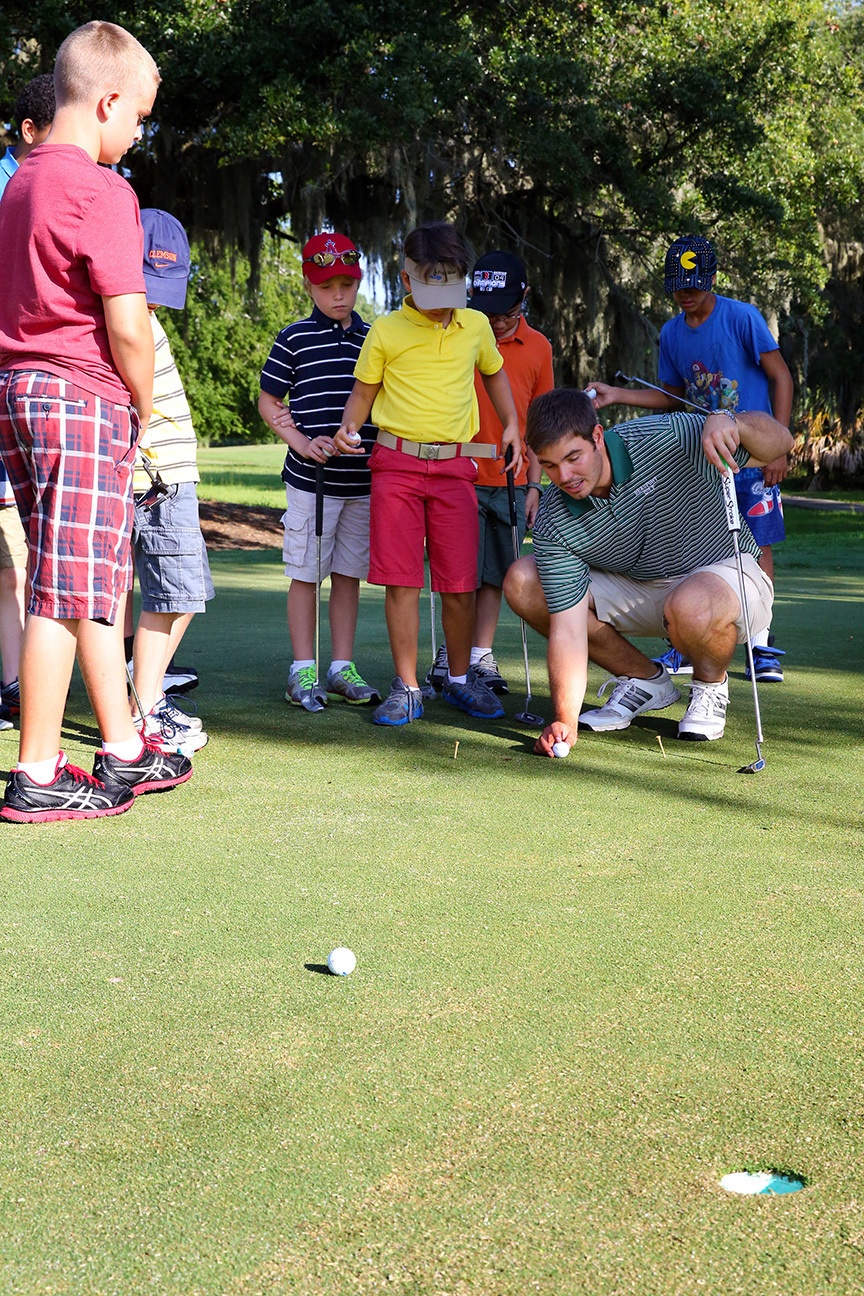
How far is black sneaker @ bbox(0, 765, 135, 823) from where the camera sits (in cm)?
354

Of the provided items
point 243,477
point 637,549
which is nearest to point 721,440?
point 637,549

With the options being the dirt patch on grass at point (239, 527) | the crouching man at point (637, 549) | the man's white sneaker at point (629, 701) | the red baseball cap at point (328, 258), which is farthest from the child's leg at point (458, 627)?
the dirt patch on grass at point (239, 527)

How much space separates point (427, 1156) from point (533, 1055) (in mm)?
364

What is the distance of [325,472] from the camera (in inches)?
213

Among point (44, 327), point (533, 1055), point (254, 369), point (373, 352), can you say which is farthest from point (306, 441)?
point (254, 369)

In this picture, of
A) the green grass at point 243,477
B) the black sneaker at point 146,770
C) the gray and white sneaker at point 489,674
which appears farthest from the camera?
the green grass at point 243,477

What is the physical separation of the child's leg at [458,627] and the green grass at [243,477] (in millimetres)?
12122

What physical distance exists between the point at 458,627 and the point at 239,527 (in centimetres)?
1280

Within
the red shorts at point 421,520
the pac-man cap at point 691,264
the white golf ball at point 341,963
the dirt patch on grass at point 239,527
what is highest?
the pac-man cap at point 691,264

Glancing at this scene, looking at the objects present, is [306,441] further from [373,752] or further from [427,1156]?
[427,1156]

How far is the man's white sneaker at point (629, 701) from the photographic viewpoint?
486 cm

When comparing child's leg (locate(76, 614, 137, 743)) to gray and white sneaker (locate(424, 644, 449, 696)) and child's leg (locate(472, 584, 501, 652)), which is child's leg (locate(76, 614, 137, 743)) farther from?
child's leg (locate(472, 584, 501, 652))

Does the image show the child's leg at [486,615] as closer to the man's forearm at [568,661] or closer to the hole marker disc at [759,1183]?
the man's forearm at [568,661]

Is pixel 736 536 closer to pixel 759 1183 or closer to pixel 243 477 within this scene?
pixel 759 1183
